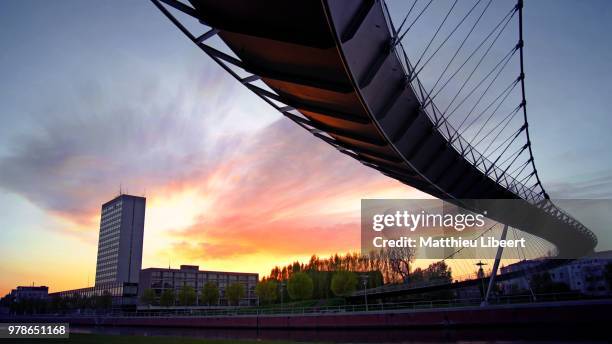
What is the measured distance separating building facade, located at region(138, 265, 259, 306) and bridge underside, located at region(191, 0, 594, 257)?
139244 millimetres

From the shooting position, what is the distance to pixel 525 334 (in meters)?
32.9

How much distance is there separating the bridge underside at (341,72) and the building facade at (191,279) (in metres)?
139

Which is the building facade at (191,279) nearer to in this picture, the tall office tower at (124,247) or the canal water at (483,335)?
the tall office tower at (124,247)

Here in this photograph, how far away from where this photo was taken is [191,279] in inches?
6599

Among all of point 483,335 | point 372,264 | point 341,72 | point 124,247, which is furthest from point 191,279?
point 341,72

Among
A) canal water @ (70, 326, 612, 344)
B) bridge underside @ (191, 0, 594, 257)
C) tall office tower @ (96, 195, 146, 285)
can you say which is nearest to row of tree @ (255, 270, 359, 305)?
canal water @ (70, 326, 612, 344)

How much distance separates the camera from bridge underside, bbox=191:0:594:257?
1103 cm

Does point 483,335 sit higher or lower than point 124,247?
lower

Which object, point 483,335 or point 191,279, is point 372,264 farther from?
point 483,335

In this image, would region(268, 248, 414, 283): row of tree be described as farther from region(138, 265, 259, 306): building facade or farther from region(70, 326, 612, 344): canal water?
region(70, 326, 612, 344): canal water

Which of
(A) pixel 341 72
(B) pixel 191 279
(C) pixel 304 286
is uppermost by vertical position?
(A) pixel 341 72

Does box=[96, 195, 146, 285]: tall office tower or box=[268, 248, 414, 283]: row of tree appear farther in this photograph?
box=[96, 195, 146, 285]: tall office tower

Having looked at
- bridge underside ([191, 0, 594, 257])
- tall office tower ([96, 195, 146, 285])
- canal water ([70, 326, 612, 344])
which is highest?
tall office tower ([96, 195, 146, 285])

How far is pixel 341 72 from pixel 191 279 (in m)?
165
